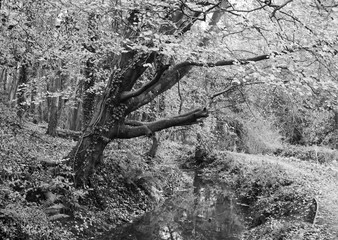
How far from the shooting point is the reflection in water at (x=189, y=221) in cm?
1162

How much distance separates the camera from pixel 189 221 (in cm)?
1370

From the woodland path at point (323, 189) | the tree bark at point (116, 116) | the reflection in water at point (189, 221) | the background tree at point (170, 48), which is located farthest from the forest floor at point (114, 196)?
the background tree at point (170, 48)

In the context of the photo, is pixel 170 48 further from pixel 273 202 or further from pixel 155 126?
pixel 273 202

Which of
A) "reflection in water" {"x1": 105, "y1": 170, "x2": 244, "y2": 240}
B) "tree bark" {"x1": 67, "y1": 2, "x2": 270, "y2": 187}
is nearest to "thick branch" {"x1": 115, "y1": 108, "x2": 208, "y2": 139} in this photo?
"tree bark" {"x1": 67, "y1": 2, "x2": 270, "y2": 187}

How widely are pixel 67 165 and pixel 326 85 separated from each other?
7889mm

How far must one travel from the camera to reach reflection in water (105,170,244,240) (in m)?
11.6

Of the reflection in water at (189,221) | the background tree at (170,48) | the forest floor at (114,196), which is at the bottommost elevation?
the reflection in water at (189,221)

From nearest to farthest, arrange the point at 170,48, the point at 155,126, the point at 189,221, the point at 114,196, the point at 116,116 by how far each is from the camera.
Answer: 1. the point at 170,48
2. the point at 116,116
3. the point at 155,126
4. the point at 114,196
5. the point at 189,221

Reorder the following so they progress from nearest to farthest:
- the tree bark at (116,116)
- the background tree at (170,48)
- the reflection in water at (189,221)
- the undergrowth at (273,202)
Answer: the background tree at (170,48) < the undergrowth at (273,202) < the tree bark at (116,116) < the reflection in water at (189,221)

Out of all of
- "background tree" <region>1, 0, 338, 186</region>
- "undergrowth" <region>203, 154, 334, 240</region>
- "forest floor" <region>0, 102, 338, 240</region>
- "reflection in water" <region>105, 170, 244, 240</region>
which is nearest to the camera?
"background tree" <region>1, 0, 338, 186</region>

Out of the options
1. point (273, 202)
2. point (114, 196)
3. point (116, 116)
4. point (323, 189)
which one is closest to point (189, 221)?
point (114, 196)

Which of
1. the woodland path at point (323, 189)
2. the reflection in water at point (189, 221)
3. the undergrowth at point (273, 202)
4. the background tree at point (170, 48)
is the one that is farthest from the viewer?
the reflection in water at point (189, 221)

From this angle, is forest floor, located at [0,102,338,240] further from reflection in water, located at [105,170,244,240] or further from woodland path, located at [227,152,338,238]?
reflection in water, located at [105,170,244,240]

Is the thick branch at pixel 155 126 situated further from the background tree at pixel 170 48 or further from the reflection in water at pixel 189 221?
the reflection in water at pixel 189 221
